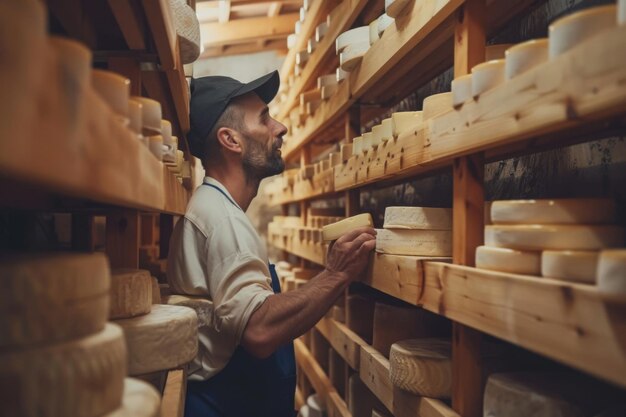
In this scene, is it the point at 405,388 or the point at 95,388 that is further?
the point at 405,388

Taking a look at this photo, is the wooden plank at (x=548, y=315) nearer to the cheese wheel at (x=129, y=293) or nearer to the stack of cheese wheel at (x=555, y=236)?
the stack of cheese wheel at (x=555, y=236)

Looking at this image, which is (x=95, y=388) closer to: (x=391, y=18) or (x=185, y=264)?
(x=185, y=264)

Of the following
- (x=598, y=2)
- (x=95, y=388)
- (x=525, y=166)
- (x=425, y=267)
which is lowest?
(x=95, y=388)

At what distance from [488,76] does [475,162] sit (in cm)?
37

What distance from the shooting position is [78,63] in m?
0.65

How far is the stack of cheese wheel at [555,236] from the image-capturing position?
1.10 metres

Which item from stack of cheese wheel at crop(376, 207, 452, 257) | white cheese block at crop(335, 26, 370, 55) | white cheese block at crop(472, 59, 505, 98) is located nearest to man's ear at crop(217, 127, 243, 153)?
white cheese block at crop(335, 26, 370, 55)

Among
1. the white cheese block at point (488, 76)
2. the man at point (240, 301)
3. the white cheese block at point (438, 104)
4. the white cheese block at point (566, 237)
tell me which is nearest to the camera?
the white cheese block at point (566, 237)

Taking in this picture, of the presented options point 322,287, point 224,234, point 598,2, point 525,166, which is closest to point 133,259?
point 224,234

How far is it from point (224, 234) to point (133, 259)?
18.5 inches

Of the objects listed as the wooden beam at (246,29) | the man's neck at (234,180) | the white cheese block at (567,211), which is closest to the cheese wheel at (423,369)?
the white cheese block at (567,211)

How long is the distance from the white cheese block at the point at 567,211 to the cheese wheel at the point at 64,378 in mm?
908

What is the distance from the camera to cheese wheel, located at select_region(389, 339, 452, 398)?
5.79ft

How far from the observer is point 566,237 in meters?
1.17
